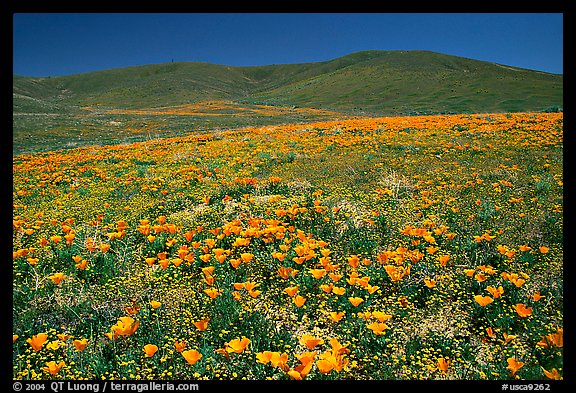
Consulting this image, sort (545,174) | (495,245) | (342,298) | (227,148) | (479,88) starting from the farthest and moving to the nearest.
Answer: (479,88), (227,148), (545,174), (495,245), (342,298)

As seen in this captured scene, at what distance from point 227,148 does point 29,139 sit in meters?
27.7

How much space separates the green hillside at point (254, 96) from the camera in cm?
4050

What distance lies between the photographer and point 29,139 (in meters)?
30.0

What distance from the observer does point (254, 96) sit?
117m

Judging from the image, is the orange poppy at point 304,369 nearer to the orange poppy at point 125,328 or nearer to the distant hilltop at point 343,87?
the orange poppy at point 125,328

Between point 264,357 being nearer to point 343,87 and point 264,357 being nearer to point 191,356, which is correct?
point 191,356

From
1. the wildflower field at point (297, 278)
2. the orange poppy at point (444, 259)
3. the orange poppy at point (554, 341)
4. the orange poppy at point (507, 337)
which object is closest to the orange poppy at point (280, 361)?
the wildflower field at point (297, 278)

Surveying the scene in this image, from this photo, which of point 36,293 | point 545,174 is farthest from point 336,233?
point 545,174

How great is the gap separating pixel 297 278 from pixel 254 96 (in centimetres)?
11935

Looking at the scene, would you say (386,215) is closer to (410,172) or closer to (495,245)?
(495,245)

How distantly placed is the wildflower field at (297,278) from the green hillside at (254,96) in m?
20.9

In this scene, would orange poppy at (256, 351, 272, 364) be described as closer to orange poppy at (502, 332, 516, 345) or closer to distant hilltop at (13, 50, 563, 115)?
orange poppy at (502, 332, 516, 345)


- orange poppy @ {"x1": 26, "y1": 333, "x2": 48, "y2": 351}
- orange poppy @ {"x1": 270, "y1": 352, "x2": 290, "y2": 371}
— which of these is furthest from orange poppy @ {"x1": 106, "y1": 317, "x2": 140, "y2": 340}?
orange poppy @ {"x1": 270, "y1": 352, "x2": 290, "y2": 371}

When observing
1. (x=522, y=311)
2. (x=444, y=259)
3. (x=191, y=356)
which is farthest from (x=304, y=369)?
(x=444, y=259)
